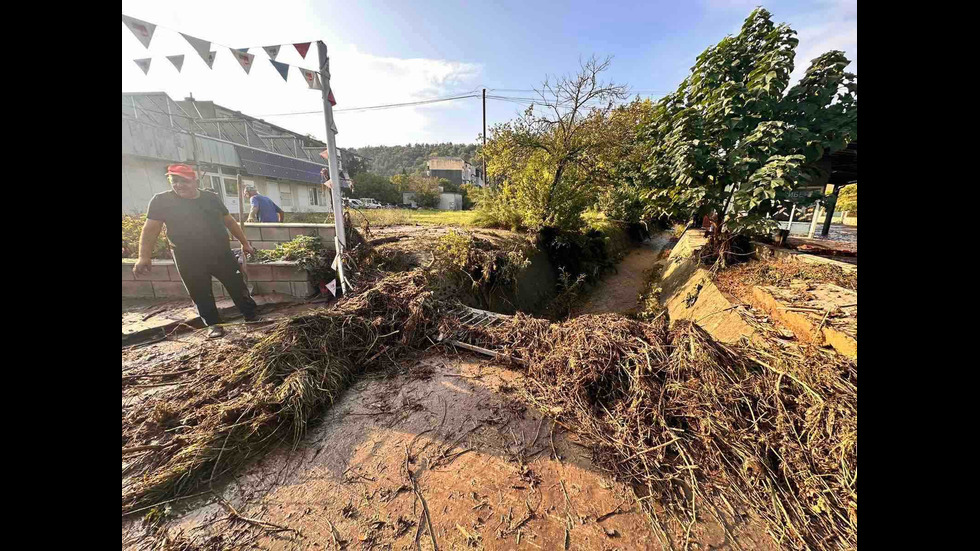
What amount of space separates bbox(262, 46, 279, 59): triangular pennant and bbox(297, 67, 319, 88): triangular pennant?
28cm

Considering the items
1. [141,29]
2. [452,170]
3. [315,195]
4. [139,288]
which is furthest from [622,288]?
[452,170]

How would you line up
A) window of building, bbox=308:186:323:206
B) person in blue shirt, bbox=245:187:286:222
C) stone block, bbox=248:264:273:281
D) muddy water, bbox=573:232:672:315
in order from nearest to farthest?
1. stone block, bbox=248:264:273:281
2. person in blue shirt, bbox=245:187:286:222
3. muddy water, bbox=573:232:672:315
4. window of building, bbox=308:186:323:206

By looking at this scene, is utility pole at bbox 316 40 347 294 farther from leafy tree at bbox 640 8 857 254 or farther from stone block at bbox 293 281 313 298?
leafy tree at bbox 640 8 857 254

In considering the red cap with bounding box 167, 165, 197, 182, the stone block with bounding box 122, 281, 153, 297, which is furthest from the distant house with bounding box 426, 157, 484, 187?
the red cap with bounding box 167, 165, 197, 182

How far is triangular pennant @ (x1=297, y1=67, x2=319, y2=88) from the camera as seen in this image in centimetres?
358

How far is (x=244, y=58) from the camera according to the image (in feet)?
11.2

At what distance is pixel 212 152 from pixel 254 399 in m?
19.7

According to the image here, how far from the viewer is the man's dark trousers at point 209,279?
3197 millimetres

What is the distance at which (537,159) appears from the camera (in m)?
Result: 7.76
